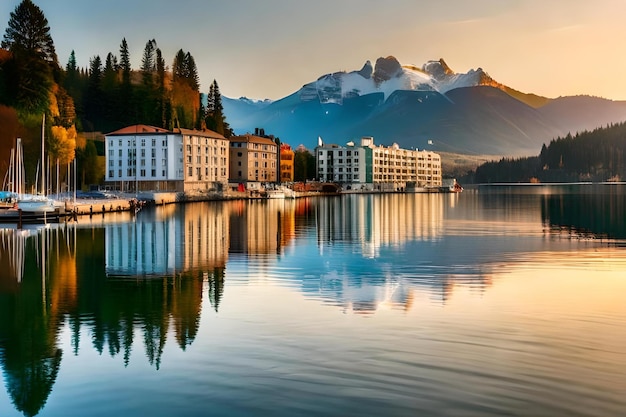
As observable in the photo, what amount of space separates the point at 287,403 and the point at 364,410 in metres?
1.66

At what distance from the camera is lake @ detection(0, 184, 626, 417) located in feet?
50.1

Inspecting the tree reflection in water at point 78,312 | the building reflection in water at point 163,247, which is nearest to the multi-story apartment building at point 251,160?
the building reflection in water at point 163,247

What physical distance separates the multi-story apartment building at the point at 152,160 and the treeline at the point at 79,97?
4.26 meters

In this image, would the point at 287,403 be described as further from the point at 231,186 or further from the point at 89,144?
the point at 231,186

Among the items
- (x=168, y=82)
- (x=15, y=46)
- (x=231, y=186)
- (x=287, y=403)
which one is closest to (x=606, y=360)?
(x=287, y=403)

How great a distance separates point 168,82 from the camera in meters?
185

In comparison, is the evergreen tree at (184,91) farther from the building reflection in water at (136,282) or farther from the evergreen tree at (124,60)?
the building reflection in water at (136,282)

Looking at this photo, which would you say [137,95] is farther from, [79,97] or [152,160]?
[152,160]

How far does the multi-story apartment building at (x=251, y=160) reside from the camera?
594 ft

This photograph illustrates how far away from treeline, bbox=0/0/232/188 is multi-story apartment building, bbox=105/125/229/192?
14.0ft

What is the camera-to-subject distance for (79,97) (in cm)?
17762

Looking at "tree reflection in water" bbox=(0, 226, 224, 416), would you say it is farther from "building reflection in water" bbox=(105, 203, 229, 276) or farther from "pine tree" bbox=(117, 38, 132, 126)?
"pine tree" bbox=(117, 38, 132, 126)

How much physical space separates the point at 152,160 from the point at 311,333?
5295 inches

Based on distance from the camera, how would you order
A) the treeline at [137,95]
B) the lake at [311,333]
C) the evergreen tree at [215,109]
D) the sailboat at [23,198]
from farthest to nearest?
the evergreen tree at [215,109] → the treeline at [137,95] → the sailboat at [23,198] → the lake at [311,333]
